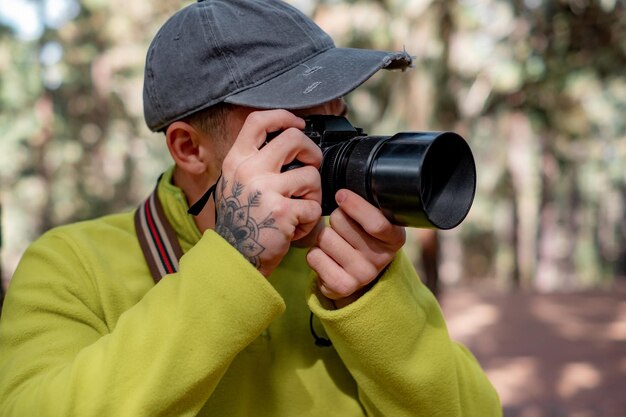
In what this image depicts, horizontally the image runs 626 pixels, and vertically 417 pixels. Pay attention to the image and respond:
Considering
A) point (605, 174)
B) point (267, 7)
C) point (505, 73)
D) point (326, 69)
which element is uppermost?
point (267, 7)

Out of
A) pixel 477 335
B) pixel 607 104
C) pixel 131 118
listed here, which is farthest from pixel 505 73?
pixel 131 118

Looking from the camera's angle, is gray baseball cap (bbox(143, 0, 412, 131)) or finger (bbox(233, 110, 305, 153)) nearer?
finger (bbox(233, 110, 305, 153))

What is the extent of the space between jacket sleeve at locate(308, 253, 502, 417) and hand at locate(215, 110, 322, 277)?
0.19m

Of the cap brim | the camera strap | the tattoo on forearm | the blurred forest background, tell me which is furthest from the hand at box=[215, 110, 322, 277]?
the blurred forest background

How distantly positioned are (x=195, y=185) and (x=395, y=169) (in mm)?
603

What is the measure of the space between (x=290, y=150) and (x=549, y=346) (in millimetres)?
7459

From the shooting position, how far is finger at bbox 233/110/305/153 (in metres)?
1.16

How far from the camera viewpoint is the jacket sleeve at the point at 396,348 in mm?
1251

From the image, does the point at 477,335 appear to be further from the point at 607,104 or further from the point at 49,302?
the point at 49,302

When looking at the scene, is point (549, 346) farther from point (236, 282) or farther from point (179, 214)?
point (236, 282)

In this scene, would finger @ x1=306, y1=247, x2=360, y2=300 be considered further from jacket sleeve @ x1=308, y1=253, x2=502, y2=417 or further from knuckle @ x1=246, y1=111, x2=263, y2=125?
knuckle @ x1=246, y1=111, x2=263, y2=125

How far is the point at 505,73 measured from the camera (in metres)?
8.21

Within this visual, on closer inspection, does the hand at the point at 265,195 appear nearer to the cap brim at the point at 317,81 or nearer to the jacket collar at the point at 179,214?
the cap brim at the point at 317,81

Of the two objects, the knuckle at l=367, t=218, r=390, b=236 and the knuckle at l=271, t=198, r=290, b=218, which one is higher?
the knuckle at l=271, t=198, r=290, b=218
